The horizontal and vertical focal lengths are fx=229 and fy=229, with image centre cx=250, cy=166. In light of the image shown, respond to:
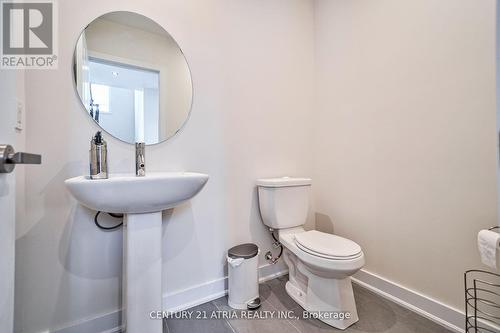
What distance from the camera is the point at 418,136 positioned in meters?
1.37

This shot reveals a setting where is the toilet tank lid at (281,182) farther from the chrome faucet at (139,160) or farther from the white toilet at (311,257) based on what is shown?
the chrome faucet at (139,160)

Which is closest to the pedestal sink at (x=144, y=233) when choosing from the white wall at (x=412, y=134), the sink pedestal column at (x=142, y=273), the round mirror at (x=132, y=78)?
the sink pedestal column at (x=142, y=273)

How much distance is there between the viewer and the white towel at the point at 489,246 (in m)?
0.92

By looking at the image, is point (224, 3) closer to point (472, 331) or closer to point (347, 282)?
point (347, 282)

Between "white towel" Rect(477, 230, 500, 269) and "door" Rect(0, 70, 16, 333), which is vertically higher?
"door" Rect(0, 70, 16, 333)

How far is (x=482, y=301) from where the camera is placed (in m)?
1.15

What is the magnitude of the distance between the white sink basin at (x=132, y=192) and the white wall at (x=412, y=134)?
124 centimetres

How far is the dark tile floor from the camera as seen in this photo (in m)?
1.24

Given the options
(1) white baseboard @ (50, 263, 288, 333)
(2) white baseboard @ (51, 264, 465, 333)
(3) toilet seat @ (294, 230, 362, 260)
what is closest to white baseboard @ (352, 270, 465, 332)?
(2) white baseboard @ (51, 264, 465, 333)

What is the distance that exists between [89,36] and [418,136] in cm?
192

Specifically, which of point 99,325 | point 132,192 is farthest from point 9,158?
point 99,325

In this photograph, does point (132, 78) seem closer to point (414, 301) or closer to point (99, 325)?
point (99, 325)

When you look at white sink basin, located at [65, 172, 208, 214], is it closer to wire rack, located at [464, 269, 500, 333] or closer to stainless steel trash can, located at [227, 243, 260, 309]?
stainless steel trash can, located at [227, 243, 260, 309]

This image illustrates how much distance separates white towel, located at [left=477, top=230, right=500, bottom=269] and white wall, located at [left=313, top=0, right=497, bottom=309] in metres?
0.25
